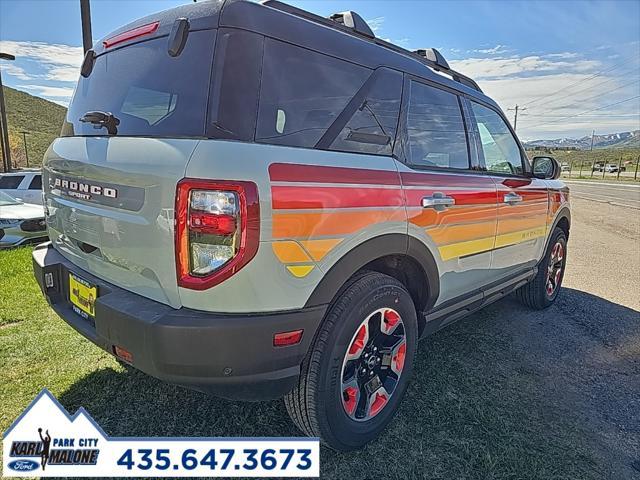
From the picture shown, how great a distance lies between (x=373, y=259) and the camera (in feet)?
7.15

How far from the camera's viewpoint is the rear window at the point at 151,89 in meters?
1.84

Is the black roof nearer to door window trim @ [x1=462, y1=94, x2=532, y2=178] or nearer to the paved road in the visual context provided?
door window trim @ [x1=462, y1=94, x2=532, y2=178]

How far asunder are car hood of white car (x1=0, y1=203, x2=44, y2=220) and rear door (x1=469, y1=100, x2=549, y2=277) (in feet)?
22.2

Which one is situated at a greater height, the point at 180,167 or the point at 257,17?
the point at 257,17

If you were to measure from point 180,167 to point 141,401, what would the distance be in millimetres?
1635

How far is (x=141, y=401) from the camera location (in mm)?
2646

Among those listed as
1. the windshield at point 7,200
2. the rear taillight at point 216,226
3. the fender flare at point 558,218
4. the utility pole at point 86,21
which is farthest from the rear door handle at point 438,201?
the windshield at point 7,200

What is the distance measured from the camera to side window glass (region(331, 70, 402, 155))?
7.18 ft

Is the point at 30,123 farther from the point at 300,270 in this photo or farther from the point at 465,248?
the point at 300,270

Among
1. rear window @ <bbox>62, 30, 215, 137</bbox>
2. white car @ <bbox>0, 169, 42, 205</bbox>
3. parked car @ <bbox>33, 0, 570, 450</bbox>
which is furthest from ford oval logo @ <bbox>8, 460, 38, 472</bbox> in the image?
white car @ <bbox>0, 169, 42, 205</bbox>

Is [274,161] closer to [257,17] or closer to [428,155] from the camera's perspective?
[257,17]

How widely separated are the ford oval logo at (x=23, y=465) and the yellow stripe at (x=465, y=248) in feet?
7.62

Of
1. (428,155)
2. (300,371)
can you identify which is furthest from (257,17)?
(300,371)

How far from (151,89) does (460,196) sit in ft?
6.08
